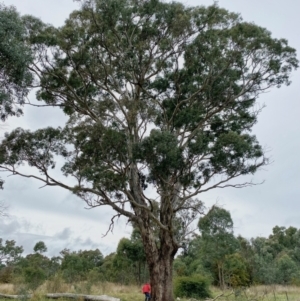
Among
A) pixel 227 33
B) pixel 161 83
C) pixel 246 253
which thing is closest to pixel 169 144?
pixel 161 83

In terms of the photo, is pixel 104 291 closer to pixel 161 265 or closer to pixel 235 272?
pixel 161 265

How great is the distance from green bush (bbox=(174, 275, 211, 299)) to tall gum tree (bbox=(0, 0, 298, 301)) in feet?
16.4

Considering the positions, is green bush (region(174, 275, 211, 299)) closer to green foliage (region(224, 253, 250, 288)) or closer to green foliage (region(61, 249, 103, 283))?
green foliage (region(224, 253, 250, 288))

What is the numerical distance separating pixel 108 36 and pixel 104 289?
1344 centimetres

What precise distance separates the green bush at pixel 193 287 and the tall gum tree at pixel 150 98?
499 cm

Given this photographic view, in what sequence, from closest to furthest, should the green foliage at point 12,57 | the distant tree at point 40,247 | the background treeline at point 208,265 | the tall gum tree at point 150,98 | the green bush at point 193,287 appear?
1. the green foliage at point 12,57
2. the tall gum tree at point 150,98
3. the green bush at point 193,287
4. the background treeline at point 208,265
5. the distant tree at point 40,247

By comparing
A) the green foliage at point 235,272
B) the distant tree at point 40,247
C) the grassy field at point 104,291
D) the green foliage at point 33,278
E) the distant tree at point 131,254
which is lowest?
the grassy field at point 104,291

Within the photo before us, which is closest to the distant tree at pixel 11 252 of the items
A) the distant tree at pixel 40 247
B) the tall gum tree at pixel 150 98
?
the distant tree at pixel 40 247

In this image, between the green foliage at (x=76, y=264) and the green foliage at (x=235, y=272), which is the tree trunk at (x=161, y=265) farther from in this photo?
the green foliage at (x=76, y=264)

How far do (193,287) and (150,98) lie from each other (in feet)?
31.4

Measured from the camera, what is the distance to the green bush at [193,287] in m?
20.4

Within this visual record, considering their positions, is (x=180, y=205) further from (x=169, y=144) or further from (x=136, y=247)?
(x=136, y=247)

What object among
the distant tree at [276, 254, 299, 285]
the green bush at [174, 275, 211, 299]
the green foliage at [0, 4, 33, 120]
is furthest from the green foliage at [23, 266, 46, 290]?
the distant tree at [276, 254, 299, 285]

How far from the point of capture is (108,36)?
50.7 feet
